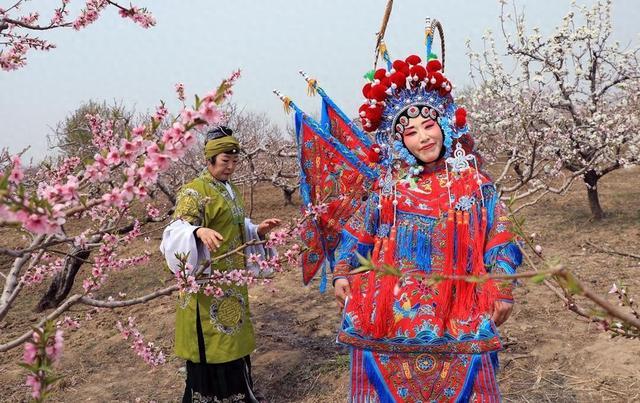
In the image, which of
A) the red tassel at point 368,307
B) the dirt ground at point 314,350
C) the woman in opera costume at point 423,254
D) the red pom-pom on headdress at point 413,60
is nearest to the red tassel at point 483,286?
the woman in opera costume at point 423,254

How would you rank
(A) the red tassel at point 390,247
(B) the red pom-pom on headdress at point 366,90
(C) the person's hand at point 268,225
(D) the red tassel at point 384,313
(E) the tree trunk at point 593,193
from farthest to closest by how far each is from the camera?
(E) the tree trunk at point 593,193
(C) the person's hand at point 268,225
(B) the red pom-pom on headdress at point 366,90
(A) the red tassel at point 390,247
(D) the red tassel at point 384,313

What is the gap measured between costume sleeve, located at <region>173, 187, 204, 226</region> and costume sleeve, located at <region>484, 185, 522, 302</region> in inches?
73.2

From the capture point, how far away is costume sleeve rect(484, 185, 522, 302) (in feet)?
7.52

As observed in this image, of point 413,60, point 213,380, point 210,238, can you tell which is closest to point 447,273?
point 413,60

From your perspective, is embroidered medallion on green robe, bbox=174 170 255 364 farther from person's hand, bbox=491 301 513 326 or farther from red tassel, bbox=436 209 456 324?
person's hand, bbox=491 301 513 326

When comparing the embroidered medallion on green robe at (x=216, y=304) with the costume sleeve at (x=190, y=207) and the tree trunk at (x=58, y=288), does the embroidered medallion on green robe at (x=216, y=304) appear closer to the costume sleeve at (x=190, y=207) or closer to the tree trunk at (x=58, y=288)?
the costume sleeve at (x=190, y=207)

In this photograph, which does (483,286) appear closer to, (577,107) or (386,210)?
(386,210)

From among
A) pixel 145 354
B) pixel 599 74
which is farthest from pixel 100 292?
pixel 599 74

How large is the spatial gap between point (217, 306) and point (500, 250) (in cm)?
197

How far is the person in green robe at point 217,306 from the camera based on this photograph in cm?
326

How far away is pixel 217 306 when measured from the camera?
10.8 ft

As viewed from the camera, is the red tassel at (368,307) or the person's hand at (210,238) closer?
the red tassel at (368,307)

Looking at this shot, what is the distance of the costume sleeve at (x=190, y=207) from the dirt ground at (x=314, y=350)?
71.9 inches

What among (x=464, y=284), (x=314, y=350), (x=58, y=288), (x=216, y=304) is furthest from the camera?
(x=58, y=288)
